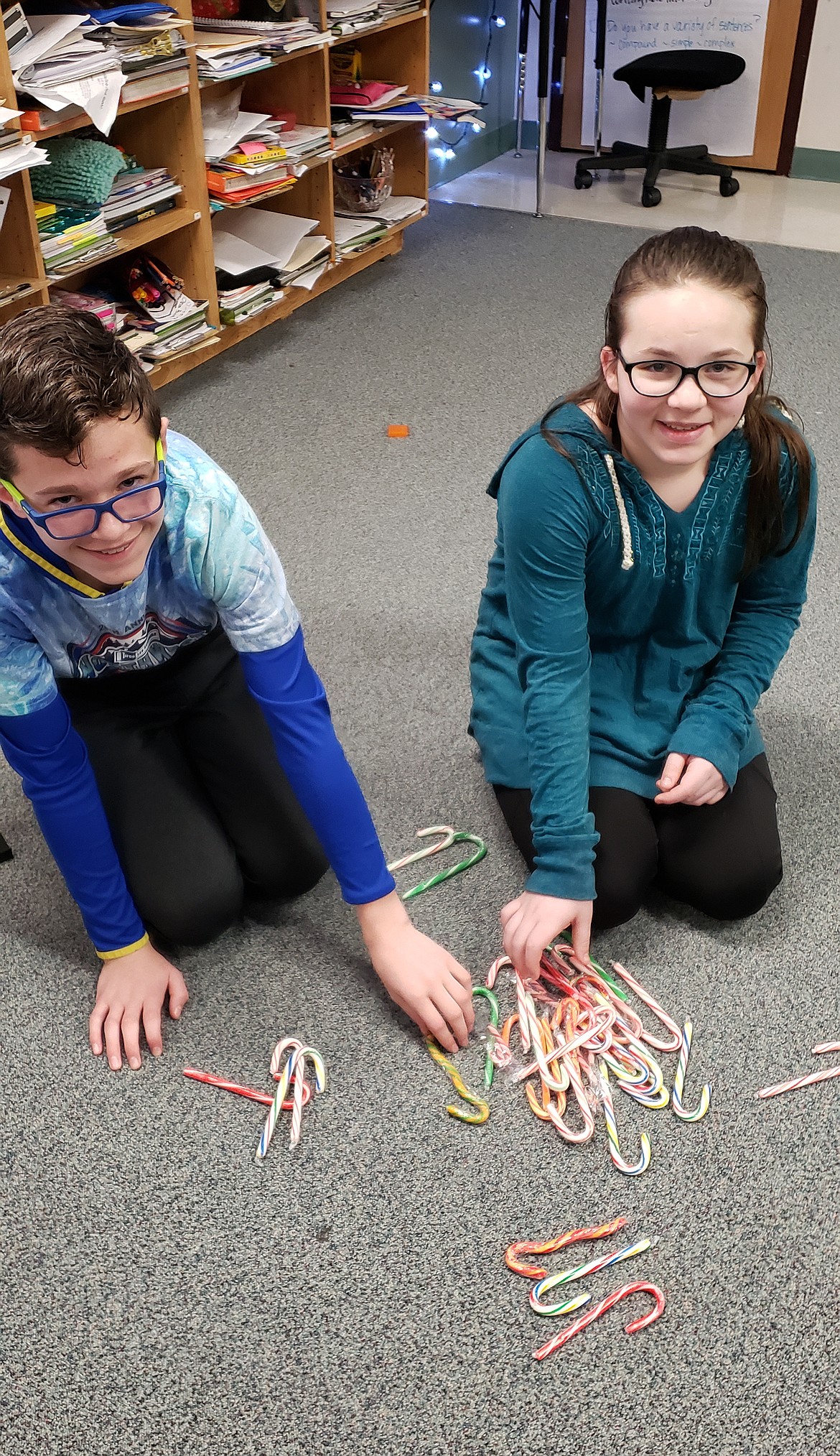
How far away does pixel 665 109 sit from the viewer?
443 centimetres

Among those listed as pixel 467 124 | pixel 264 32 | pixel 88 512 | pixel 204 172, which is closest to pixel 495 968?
pixel 88 512

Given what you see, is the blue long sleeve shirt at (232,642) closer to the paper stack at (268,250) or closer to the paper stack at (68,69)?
the paper stack at (68,69)

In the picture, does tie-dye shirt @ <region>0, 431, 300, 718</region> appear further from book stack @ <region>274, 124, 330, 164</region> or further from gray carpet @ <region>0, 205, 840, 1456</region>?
book stack @ <region>274, 124, 330, 164</region>

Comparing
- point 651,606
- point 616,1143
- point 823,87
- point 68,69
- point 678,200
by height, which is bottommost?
point 678,200

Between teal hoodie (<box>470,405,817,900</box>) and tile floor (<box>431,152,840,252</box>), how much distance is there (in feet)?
9.45

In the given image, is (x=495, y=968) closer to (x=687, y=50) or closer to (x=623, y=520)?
(x=623, y=520)

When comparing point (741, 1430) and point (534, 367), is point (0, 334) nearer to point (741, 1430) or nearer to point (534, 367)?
point (741, 1430)

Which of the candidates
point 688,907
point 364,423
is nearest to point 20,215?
point 364,423

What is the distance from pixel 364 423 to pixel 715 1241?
6.93 feet

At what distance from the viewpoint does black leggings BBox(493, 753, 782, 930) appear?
1522 mm

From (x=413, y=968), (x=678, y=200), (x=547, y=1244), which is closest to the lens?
(x=547, y=1244)

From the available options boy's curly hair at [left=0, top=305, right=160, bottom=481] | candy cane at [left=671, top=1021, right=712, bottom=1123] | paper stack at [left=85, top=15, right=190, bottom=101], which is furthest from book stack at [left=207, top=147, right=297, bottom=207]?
candy cane at [left=671, top=1021, right=712, bottom=1123]

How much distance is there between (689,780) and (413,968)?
41 centimetres

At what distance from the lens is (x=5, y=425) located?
1.12 meters
